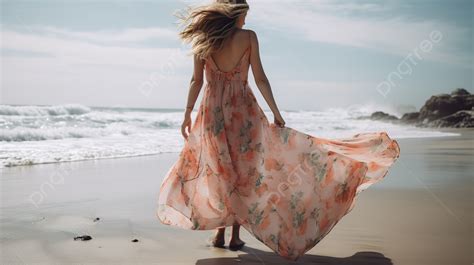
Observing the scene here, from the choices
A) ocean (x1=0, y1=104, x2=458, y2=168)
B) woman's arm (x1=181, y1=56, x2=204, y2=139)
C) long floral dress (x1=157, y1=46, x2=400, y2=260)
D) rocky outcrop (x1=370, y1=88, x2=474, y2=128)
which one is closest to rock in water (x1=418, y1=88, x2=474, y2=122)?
rocky outcrop (x1=370, y1=88, x2=474, y2=128)

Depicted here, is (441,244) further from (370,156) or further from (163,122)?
(163,122)

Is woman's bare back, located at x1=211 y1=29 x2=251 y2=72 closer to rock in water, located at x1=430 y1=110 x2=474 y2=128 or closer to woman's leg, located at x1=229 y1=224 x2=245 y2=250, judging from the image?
woman's leg, located at x1=229 y1=224 x2=245 y2=250

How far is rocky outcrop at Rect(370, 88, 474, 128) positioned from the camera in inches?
812

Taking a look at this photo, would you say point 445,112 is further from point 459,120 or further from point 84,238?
point 84,238

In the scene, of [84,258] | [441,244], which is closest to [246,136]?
[84,258]

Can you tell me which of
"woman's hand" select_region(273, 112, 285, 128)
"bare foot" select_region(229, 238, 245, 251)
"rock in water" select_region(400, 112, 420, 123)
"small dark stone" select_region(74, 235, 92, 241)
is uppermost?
"woman's hand" select_region(273, 112, 285, 128)

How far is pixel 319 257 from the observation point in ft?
11.4

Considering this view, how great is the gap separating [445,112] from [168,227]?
21040mm

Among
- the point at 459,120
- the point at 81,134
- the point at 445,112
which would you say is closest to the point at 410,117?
the point at 445,112

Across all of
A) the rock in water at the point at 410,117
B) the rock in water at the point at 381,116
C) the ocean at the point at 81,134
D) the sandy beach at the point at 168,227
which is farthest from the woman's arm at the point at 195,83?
the rock in water at the point at 381,116

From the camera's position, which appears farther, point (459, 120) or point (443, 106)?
point (443, 106)

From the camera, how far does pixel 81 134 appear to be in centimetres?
1404

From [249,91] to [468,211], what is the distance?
246 centimetres

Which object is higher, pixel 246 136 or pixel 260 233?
pixel 246 136
